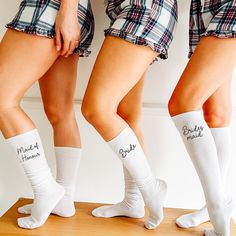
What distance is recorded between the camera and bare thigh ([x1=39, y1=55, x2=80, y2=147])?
58.9 inches

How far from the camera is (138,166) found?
1.33m

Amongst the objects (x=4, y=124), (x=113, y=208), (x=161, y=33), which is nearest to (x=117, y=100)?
(x=161, y=33)

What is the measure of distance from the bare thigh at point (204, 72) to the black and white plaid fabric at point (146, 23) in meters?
0.13

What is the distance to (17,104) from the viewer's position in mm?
1343

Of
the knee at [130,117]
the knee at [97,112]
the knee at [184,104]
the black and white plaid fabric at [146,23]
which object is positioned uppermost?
the black and white plaid fabric at [146,23]

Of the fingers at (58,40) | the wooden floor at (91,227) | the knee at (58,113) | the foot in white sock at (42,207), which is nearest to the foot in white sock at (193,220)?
the wooden floor at (91,227)

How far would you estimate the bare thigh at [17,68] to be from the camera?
4.24 feet

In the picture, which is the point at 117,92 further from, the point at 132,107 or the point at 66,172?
the point at 66,172

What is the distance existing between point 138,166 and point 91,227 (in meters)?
0.35

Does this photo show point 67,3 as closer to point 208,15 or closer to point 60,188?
point 208,15

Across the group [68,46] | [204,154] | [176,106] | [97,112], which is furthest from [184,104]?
[68,46]

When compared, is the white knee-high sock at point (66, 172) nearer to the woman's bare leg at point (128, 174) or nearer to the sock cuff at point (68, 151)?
the sock cuff at point (68, 151)

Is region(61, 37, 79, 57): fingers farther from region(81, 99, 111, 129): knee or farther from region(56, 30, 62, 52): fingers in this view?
region(81, 99, 111, 129): knee

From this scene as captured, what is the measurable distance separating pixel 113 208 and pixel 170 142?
0.42 m
